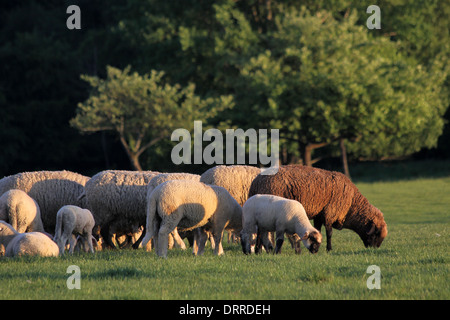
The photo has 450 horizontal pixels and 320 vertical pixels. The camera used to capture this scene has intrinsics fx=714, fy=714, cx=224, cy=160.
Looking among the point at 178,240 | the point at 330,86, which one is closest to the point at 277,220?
the point at 178,240

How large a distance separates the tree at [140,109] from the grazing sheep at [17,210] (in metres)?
24.0

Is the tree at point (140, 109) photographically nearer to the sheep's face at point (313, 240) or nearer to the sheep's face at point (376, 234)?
the sheep's face at point (376, 234)

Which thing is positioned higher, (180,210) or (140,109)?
(140,109)

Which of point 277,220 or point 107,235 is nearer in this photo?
point 277,220

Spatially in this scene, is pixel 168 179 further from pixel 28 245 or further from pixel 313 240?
pixel 313 240

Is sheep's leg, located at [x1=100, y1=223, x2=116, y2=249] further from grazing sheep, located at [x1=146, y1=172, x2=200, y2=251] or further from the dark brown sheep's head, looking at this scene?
the dark brown sheep's head

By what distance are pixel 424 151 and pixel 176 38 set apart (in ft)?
62.7

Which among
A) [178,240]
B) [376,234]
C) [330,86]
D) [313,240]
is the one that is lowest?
[178,240]

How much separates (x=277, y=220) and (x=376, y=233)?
3.18 metres

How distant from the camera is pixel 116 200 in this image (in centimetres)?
1438

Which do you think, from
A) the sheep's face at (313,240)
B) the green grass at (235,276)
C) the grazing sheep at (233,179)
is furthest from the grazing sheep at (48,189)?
the sheep's face at (313,240)

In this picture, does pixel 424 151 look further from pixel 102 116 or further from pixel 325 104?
pixel 102 116

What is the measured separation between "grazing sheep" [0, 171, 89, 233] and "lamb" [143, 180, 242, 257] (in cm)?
365
